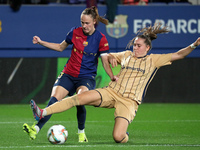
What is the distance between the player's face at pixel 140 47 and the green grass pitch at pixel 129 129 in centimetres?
126

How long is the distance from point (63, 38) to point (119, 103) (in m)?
8.40

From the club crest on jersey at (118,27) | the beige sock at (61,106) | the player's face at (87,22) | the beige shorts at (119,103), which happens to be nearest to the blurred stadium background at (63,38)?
the club crest on jersey at (118,27)

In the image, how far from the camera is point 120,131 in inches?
249

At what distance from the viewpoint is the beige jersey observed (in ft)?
21.3

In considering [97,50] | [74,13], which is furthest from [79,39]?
[74,13]

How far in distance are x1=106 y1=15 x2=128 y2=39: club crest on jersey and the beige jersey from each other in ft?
26.8

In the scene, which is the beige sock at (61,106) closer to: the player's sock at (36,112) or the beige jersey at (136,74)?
the player's sock at (36,112)

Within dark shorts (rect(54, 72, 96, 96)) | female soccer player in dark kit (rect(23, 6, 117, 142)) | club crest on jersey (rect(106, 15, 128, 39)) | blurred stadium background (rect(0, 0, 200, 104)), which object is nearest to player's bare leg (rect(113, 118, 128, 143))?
female soccer player in dark kit (rect(23, 6, 117, 142))

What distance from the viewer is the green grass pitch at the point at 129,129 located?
6.20m

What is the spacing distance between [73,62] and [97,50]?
0.40 metres

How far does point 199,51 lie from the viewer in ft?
49.0

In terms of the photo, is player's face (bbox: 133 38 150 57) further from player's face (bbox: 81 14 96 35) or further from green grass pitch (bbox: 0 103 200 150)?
green grass pitch (bbox: 0 103 200 150)

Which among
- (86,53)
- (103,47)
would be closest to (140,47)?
(103,47)

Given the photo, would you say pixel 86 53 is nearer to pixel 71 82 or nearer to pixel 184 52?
pixel 71 82
